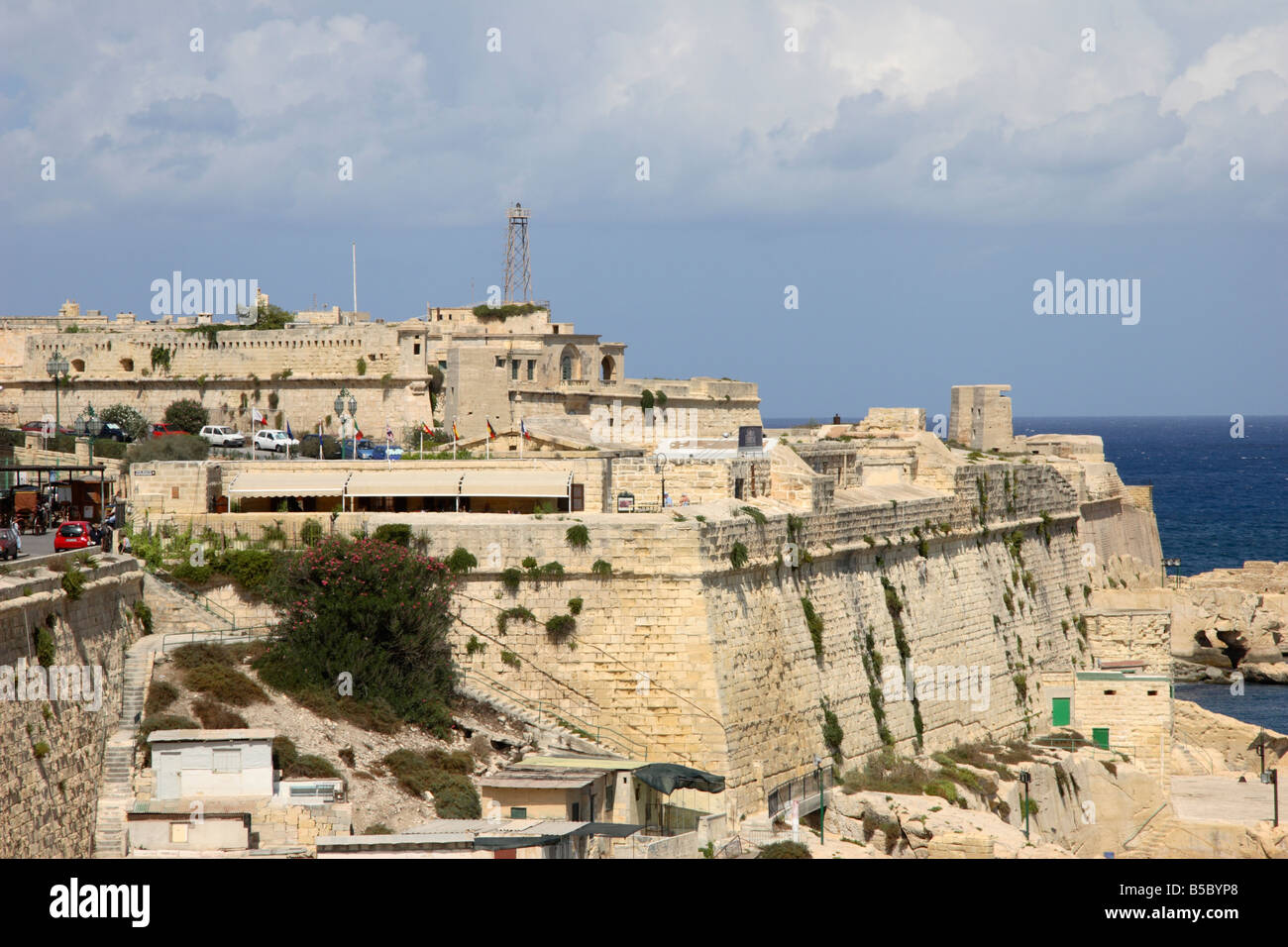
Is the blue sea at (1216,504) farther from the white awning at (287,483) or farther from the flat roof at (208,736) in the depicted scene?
the flat roof at (208,736)

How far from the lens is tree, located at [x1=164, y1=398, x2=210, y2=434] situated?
149ft

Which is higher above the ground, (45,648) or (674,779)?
(45,648)

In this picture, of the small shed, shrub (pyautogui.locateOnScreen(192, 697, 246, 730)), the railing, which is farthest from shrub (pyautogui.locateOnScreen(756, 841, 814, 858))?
shrub (pyautogui.locateOnScreen(192, 697, 246, 730))

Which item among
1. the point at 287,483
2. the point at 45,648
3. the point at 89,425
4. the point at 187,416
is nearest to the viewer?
the point at 45,648

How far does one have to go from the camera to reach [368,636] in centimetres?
2441

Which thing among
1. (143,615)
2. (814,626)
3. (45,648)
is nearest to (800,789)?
(814,626)

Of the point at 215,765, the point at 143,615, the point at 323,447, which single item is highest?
the point at 323,447

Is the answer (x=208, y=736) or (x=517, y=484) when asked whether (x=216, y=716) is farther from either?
(x=517, y=484)

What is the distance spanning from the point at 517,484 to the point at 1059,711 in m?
13.8

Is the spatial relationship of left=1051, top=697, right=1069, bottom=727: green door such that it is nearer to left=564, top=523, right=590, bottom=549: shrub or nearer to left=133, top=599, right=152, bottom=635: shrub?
left=564, top=523, right=590, bottom=549: shrub

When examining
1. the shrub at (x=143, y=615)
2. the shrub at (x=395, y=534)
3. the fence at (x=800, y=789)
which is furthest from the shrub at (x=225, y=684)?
the fence at (x=800, y=789)

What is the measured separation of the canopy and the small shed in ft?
16.5
